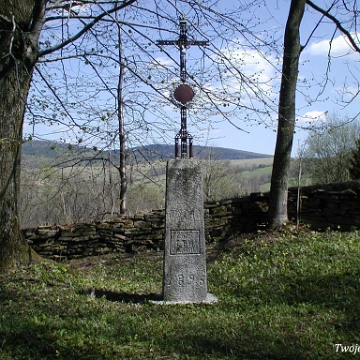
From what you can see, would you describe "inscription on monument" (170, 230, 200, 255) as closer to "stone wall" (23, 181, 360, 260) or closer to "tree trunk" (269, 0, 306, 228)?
"tree trunk" (269, 0, 306, 228)

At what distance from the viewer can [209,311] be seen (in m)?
5.50

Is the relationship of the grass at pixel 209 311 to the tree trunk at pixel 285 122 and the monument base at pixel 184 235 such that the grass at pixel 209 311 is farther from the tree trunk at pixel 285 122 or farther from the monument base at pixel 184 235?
the tree trunk at pixel 285 122

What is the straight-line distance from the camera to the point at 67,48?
718 centimetres

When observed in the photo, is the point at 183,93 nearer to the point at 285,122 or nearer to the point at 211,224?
the point at 285,122

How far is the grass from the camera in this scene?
13.6 feet

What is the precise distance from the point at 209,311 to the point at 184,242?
2.99 ft

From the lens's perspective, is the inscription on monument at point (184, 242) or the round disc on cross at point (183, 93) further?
the round disc on cross at point (183, 93)

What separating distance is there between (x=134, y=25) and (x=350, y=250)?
5.11 metres

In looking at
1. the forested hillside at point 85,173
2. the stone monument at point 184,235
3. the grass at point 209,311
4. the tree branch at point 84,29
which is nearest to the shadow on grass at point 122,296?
the grass at point 209,311

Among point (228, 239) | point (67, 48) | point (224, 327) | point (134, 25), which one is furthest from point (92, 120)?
point (224, 327)

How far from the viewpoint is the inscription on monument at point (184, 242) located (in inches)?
229

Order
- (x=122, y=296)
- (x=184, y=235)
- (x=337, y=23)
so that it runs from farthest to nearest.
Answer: (x=337, y=23) → (x=122, y=296) → (x=184, y=235)

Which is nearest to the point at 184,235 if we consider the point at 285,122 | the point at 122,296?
the point at 122,296

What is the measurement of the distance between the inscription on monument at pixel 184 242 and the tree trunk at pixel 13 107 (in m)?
2.59
